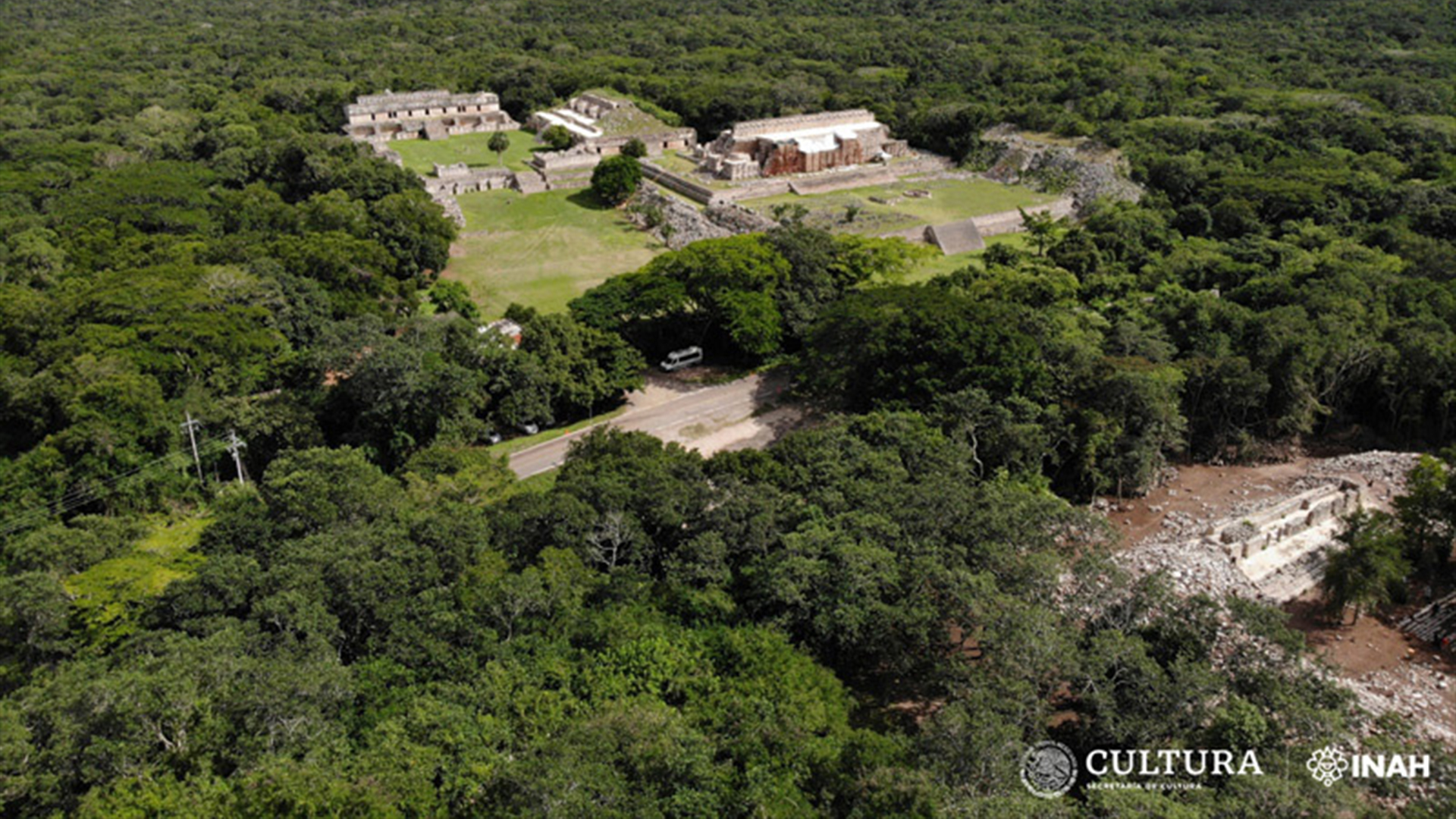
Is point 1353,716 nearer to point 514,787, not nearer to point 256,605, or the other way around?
point 514,787

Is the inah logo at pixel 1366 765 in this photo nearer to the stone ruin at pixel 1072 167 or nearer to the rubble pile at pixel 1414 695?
the rubble pile at pixel 1414 695

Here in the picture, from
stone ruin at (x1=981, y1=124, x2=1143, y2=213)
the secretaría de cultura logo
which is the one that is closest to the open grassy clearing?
the secretaría de cultura logo

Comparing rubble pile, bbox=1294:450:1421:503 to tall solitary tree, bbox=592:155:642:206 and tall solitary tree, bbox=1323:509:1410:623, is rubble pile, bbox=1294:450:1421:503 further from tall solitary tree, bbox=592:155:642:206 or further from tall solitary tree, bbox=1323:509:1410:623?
tall solitary tree, bbox=592:155:642:206

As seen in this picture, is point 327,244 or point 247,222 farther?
point 247,222

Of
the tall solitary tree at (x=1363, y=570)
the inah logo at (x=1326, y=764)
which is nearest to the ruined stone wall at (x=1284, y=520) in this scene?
the tall solitary tree at (x=1363, y=570)

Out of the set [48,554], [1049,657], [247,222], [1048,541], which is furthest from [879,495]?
[247,222]

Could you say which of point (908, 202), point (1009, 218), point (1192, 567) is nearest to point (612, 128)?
point (908, 202)
